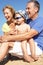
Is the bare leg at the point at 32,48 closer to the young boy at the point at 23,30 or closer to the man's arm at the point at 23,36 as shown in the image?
the young boy at the point at 23,30

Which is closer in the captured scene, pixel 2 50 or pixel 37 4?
pixel 2 50

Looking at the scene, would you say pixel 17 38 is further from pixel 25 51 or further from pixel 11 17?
pixel 11 17

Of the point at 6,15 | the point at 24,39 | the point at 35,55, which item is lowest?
the point at 35,55

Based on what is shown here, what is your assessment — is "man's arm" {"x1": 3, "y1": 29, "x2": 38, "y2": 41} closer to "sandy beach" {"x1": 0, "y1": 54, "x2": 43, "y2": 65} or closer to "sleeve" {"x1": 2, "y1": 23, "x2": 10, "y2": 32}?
"sleeve" {"x1": 2, "y1": 23, "x2": 10, "y2": 32}

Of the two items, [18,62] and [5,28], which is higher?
[5,28]

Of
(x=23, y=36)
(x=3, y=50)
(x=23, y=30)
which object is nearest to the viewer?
(x=3, y=50)

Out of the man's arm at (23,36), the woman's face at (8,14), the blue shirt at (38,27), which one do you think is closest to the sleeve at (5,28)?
the woman's face at (8,14)

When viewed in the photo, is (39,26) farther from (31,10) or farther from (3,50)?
(3,50)

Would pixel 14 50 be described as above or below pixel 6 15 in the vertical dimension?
below

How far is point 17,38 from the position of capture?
228 inches

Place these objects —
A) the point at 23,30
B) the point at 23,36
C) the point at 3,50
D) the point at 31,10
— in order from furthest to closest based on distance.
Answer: the point at 31,10
the point at 23,30
the point at 23,36
the point at 3,50

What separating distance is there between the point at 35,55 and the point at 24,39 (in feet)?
1.62

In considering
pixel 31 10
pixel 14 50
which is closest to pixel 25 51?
pixel 14 50

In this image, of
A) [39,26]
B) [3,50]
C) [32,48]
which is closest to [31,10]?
[39,26]
